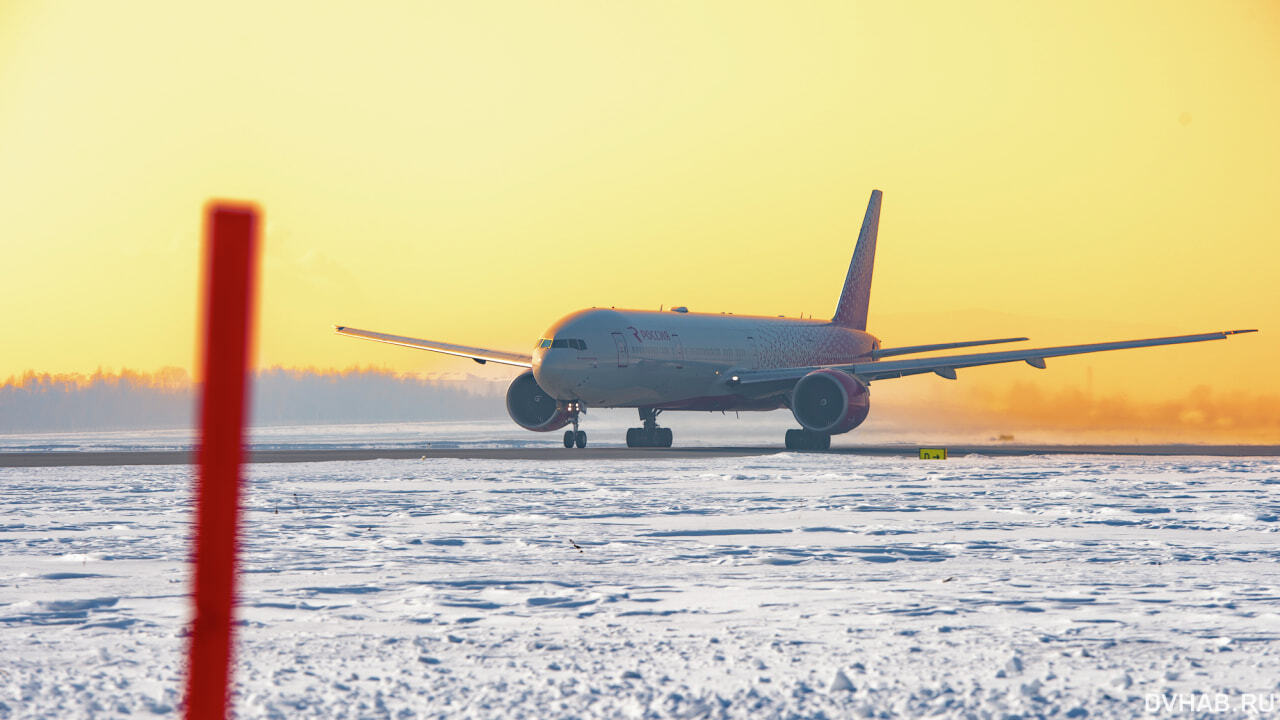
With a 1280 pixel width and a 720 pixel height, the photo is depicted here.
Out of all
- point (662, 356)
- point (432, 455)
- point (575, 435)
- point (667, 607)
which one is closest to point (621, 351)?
point (662, 356)

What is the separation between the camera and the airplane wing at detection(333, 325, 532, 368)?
3859cm

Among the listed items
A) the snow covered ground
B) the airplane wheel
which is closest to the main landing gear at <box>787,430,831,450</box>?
the airplane wheel

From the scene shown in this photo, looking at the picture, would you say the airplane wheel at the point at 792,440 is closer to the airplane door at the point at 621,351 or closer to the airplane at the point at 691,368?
the airplane at the point at 691,368

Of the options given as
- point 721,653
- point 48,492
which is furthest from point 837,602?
point 48,492

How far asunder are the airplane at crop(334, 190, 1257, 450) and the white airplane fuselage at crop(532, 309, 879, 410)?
0.12 feet

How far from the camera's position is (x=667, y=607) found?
8.87 m

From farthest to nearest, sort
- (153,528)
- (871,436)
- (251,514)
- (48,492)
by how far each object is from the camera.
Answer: (871,436)
(48,492)
(251,514)
(153,528)

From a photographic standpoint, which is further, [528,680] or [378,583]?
[378,583]

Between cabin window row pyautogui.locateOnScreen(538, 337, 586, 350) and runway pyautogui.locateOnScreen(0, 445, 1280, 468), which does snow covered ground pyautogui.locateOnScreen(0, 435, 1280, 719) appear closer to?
runway pyautogui.locateOnScreen(0, 445, 1280, 468)

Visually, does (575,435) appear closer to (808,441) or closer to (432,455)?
(432,455)

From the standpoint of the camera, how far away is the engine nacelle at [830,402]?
33.9 metres

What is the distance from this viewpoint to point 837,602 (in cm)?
908

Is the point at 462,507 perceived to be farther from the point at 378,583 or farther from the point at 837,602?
the point at 837,602

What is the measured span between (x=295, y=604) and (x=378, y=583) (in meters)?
1.08
